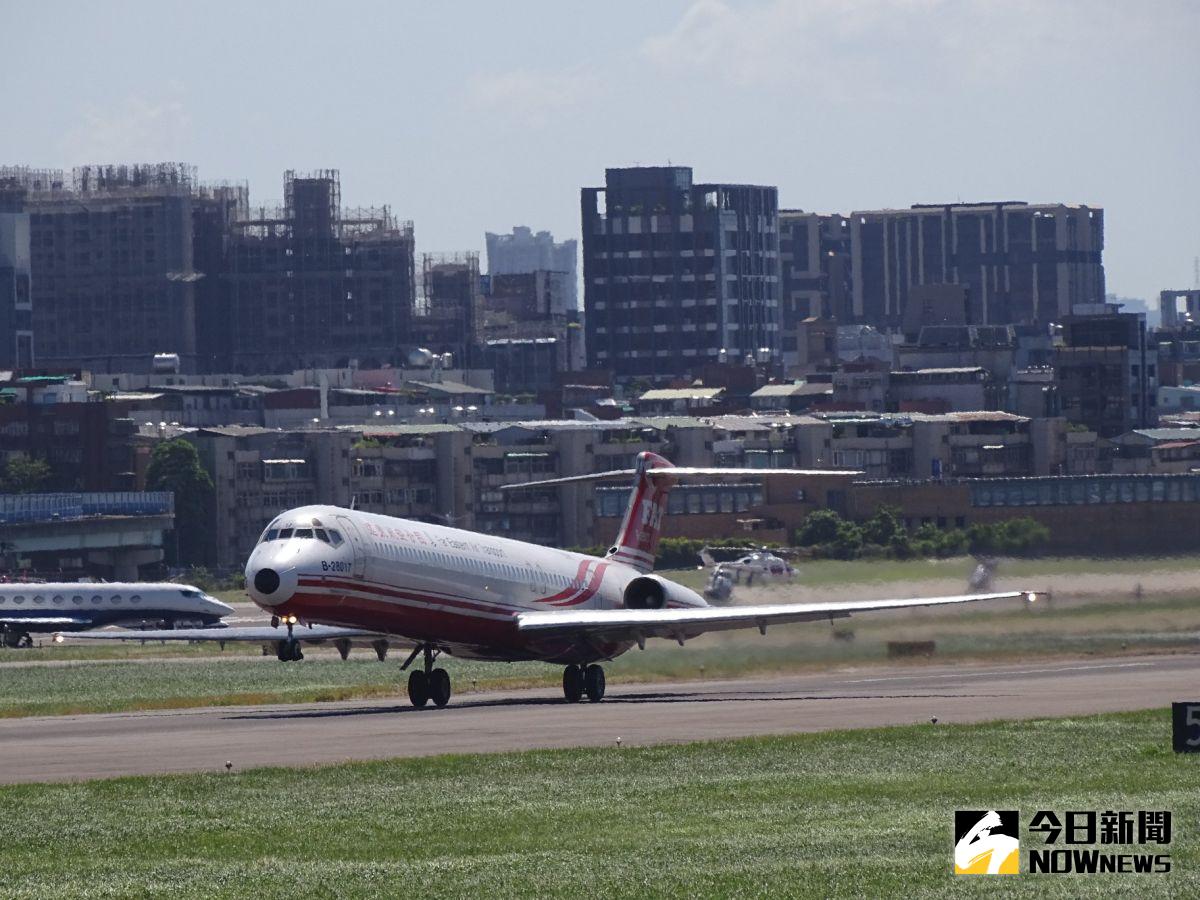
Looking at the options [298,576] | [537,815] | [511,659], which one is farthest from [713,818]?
[511,659]

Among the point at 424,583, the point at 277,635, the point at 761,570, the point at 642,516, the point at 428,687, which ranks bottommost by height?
the point at 761,570

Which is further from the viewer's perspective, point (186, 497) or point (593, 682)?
point (186, 497)

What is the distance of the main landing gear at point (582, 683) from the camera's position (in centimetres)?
6109

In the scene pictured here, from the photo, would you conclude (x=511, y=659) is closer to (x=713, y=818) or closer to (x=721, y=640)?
(x=721, y=640)

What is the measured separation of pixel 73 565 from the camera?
176500 mm

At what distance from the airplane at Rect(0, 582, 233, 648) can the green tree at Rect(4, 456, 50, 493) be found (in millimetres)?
56576

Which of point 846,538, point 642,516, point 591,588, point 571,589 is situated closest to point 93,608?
point 846,538

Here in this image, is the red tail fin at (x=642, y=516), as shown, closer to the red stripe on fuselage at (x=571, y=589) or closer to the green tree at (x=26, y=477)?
the red stripe on fuselage at (x=571, y=589)

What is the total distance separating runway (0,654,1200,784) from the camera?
44750 mm

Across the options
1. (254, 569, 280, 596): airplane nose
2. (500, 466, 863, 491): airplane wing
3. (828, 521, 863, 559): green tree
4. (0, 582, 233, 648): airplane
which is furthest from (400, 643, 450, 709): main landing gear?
(0, 582, 233, 648): airplane

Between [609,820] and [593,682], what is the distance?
92.8 ft

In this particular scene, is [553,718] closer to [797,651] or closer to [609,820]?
[797,651]

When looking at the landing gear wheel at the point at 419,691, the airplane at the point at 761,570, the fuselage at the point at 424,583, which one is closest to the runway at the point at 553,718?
the landing gear wheel at the point at 419,691

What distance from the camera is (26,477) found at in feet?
627
